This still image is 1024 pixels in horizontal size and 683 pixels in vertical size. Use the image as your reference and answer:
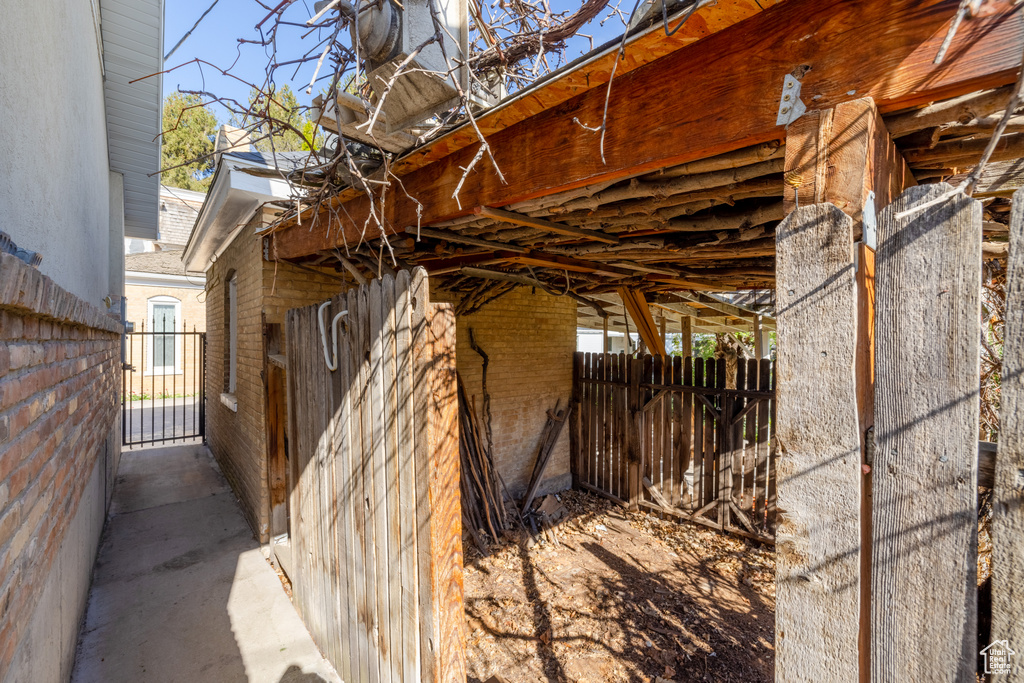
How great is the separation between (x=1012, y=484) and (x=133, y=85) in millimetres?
7004

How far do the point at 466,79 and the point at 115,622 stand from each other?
4364mm

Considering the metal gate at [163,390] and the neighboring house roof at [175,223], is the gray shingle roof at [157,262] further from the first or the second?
the metal gate at [163,390]

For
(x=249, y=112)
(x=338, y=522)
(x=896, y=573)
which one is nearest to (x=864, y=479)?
(x=896, y=573)

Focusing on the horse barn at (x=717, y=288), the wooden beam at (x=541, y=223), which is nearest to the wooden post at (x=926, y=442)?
the horse barn at (x=717, y=288)

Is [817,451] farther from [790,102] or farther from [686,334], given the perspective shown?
[686,334]

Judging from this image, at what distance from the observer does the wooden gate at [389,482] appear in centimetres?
181

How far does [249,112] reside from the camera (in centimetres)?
204

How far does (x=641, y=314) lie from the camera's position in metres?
5.42

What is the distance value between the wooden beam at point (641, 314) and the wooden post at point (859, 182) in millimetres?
4025

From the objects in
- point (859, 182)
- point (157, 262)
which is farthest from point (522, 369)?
point (157, 262)

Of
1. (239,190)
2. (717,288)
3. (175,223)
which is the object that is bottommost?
(717,288)

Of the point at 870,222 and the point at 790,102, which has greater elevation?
the point at 790,102

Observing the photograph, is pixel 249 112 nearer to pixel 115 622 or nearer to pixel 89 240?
pixel 89 240

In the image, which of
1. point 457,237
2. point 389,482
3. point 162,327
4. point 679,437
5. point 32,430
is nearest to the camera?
point 32,430
